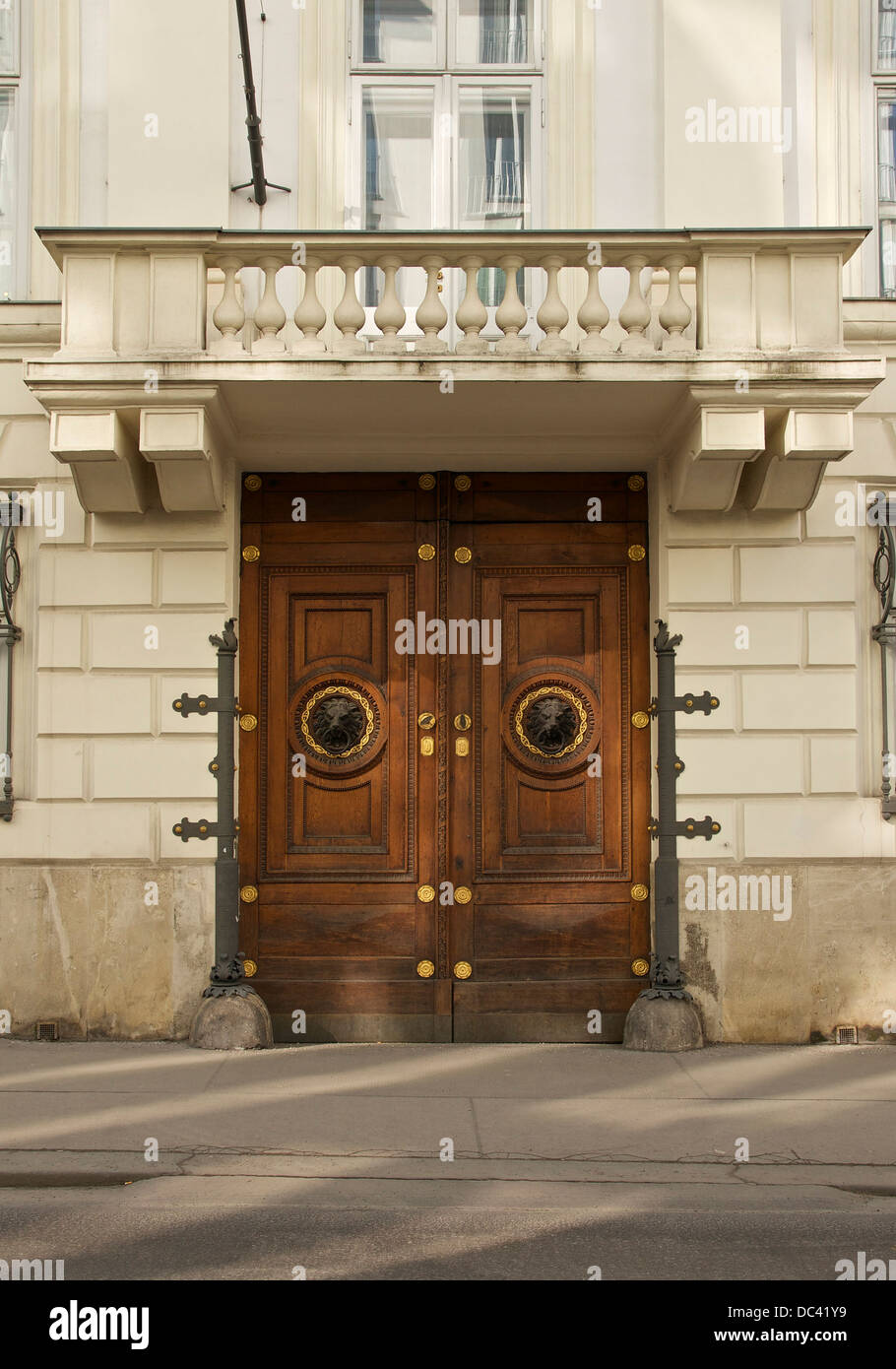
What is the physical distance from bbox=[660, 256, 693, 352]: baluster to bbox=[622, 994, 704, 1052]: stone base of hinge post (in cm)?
427

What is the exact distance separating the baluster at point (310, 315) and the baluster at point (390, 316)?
365mm

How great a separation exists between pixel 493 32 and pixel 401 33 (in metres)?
0.71

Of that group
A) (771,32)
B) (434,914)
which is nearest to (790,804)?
(434,914)

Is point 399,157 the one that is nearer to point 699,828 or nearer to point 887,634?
point 887,634

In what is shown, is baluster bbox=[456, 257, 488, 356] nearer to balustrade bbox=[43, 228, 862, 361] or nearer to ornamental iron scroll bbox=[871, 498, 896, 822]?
balustrade bbox=[43, 228, 862, 361]

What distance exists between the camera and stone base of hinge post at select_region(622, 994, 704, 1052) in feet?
28.5

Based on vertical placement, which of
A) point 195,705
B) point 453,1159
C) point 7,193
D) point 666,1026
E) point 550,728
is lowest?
point 453,1159

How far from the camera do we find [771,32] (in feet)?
31.3

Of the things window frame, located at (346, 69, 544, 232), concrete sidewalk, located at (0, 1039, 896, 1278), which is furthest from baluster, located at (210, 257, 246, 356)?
concrete sidewalk, located at (0, 1039, 896, 1278)

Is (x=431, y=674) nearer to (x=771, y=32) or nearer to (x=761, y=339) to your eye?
(x=761, y=339)

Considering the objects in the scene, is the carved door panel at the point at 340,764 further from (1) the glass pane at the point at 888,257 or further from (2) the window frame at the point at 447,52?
(1) the glass pane at the point at 888,257

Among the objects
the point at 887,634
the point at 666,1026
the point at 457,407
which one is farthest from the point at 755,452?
the point at 666,1026

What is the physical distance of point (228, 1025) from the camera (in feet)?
28.3

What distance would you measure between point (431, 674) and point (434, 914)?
1693 millimetres
